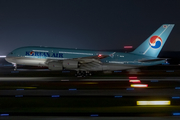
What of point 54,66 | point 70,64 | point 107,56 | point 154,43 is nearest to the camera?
point 54,66

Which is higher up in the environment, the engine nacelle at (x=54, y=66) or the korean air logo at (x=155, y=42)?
the korean air logo at (x=155, y=42)

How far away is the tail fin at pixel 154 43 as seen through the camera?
3022 cm

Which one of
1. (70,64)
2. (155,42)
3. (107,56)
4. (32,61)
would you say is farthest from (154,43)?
(32,61)

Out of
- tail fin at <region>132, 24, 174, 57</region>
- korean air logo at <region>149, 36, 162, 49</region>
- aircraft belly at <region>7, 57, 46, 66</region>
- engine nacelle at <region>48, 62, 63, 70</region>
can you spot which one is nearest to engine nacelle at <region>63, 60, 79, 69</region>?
engine nacelle at <region>48, 62, 63, 70</region>

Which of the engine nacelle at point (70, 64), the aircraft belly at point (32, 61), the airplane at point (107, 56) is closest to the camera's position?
the engine nacelle at point (70, 64)

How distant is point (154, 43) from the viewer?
30281 mm

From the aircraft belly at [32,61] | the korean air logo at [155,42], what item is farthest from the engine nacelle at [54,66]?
the korean air logo at [155,42]

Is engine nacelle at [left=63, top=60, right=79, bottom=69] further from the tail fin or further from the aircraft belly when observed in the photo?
the tail fin

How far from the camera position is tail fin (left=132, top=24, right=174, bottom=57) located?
99.1ft

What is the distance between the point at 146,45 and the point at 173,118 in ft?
72.9

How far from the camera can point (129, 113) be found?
9.90 meters

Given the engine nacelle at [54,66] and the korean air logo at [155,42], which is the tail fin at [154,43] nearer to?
the korean air logo at [155,42]

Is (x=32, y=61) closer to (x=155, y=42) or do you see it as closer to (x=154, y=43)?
(x=154, y=43)

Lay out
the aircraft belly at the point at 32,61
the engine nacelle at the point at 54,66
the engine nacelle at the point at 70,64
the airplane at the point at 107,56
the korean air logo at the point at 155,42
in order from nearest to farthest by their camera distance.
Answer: the engine nacelle at the point at 54,66
the engine nacelle at the point at 70,64
the airplane at the point at 107,56
the aircraft belly at the point at 32,61
the korean air logo at the point at 155,42
